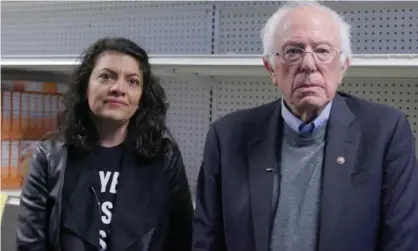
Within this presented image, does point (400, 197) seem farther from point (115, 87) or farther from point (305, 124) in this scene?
point (115, 87)

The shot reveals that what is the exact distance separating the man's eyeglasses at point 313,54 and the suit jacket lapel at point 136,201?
613mm

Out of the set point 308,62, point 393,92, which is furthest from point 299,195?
point 393,92

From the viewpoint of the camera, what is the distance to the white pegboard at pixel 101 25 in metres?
2.57

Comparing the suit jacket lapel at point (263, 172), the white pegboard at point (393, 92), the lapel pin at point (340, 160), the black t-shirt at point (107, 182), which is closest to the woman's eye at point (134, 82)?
the black t-shirt at point (107, 182)

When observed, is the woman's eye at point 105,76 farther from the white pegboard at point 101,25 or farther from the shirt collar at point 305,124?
the white pegboard at point 101,25

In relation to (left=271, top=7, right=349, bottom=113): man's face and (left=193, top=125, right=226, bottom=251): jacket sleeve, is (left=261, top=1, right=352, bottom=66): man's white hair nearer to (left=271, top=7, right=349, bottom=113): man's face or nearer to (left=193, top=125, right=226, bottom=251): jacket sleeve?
(left=271, top=7, right=349, bottom=113): man's face

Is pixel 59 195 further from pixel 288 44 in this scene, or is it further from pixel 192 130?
pixel 192 130

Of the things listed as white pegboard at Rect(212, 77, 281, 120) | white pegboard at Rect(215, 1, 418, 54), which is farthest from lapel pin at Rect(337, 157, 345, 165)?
white pegboard at Rect(212, 77, 281, 120)

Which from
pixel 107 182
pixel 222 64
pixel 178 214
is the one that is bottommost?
pixel 178 214

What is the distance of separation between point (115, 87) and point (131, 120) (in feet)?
0.55

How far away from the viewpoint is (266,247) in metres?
1.25

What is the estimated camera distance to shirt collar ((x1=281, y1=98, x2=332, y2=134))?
1297mm

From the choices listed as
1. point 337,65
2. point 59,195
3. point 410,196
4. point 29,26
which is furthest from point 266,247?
point 29,26

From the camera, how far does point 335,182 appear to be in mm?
1223
